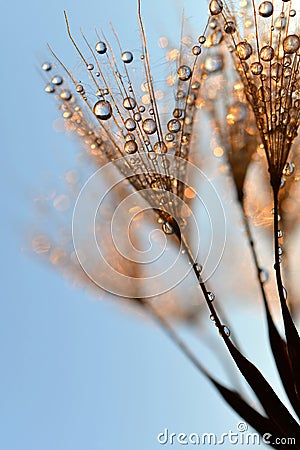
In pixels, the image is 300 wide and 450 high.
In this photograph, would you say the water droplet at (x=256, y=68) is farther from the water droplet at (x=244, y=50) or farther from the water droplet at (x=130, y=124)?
the water droplet at (x=130, y=124)

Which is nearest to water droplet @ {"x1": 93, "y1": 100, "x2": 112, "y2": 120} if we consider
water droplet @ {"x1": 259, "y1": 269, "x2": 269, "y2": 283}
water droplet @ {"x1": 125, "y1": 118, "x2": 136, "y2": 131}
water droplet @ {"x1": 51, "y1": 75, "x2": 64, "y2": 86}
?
water droplet @ {"x1": 125, "y1": 118, "x2": 136, "y2": 131}

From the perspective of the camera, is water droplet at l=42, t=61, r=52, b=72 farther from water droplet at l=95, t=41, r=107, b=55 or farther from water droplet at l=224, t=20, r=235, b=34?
water droplet at l=224, t=20, r=235, b=34

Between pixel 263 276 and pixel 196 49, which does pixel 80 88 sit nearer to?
pixel 196 49

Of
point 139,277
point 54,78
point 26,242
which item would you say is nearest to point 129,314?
point 139,277

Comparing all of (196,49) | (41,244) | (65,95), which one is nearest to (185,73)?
A: (196,49)

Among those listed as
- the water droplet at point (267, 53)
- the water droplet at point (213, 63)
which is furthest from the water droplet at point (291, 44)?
the water droplet at point (213, 63)

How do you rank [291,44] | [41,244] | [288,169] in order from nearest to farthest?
[291,44]
[288,169]
[41,244]
